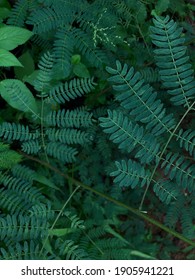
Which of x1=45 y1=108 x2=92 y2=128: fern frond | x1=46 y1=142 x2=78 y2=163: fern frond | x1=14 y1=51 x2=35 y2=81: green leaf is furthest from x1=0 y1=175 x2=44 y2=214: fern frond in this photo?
x1=14 y1=51 x2=35 y2=81: green leaf

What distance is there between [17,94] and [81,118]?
40 centimetres

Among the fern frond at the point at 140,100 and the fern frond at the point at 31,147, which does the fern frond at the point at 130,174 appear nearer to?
the fern frond at the point at 140,100

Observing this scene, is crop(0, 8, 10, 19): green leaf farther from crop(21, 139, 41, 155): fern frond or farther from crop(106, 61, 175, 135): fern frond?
crop(106, 61, 175, 135): fern frond

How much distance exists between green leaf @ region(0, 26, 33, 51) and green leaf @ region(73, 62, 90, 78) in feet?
1.07

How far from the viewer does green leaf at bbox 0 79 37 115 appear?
224 centimetres

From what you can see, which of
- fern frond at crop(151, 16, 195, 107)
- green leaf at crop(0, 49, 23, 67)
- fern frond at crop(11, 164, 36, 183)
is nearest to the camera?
fern frond at crop(151, 16, 195, 107)

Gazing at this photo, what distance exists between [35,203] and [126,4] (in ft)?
4.43

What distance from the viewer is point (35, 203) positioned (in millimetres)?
2340

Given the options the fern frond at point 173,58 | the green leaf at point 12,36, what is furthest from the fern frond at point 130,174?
the green leaf at point 12,36

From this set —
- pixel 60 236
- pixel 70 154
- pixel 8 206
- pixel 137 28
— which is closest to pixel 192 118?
pixel 137 28

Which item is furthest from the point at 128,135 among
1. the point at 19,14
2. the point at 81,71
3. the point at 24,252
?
the point at 19,14

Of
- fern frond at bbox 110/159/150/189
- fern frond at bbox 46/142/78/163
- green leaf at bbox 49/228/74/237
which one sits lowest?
green leaf at bbox 49/228/74/237

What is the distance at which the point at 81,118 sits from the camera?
7.67 ft

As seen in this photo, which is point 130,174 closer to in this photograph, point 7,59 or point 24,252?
point 24,252
